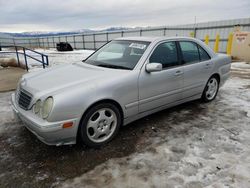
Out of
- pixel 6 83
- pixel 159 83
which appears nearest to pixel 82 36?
pixel 6 83

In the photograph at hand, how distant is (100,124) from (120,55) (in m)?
1.37

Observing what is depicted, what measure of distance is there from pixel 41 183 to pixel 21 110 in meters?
1.04

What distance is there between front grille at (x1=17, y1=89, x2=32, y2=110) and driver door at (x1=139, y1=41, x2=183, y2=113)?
1.56 m

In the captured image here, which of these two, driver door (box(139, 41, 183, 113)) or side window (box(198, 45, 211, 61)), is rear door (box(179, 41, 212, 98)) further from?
driver door (box(139, 41, 183, 113))

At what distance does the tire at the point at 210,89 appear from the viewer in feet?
14.7

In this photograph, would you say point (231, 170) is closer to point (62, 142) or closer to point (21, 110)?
point (62, 142)

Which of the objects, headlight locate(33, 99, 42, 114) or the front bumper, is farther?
headlight locate(33, 99, 42, 114)

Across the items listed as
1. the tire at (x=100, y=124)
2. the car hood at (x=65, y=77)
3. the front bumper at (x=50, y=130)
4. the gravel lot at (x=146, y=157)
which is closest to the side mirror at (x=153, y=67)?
the car hood at (x=65, y=77)

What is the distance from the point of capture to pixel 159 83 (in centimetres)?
335

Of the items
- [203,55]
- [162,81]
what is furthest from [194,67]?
[162,81]

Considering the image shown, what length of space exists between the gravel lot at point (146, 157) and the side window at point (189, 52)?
1089 millimetres

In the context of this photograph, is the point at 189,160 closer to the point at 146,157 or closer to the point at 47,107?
the point at 146,157

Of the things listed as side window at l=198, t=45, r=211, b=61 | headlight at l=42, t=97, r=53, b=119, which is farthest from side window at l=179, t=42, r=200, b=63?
headlight at l=42, t=97, r=53, b=119

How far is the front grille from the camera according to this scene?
2.69 meters
